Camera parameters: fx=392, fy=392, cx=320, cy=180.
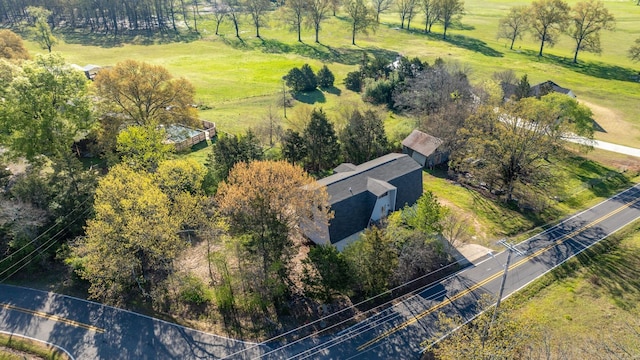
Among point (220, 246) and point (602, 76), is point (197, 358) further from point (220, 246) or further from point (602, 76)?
point (602, 76)

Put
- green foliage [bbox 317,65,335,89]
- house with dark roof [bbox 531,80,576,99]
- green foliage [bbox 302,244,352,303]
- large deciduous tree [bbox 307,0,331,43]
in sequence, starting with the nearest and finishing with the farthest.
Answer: green foliage [bbox 302,244,352,303]
house with dark roof [bbox 531,80,576,99]
green foliage [bbox 317,65,335,89]
large deciduous tree [bbox 307,0,331,43]

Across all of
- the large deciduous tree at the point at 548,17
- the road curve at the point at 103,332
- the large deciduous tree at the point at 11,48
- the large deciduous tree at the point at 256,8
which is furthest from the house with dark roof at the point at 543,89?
the large deciduous tree at the point at 11,48

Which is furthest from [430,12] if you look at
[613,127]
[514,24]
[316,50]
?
[613,127]

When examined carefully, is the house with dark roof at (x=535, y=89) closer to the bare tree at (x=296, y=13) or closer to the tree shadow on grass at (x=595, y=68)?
the tree shadow on grass at (x=595, y=68)

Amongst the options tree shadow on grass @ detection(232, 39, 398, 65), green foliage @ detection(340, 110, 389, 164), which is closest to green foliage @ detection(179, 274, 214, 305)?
green foliage @ detection(340, 110, 389, 164)

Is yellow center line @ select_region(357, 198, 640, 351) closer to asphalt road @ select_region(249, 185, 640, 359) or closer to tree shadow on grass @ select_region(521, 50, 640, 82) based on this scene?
asphalt road @ select_region(249, 185, 640, 359)

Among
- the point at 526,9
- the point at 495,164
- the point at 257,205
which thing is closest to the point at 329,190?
the point at 257,205

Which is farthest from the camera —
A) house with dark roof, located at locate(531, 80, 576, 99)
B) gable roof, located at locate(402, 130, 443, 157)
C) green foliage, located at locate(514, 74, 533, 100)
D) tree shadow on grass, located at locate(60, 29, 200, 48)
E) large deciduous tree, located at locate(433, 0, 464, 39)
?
large deciduous tree, located at locate(433, 0, 464, 39)
